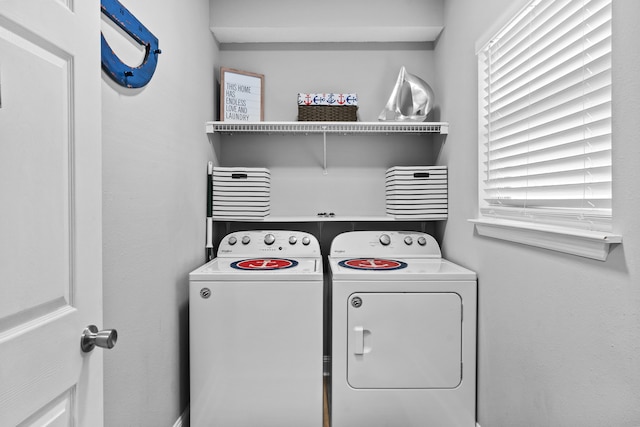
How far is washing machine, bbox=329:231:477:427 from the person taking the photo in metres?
1.79

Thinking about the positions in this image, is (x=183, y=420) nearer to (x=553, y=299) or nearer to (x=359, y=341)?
(x=359, y=341)

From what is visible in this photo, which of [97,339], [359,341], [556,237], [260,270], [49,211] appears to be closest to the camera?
[49,211]

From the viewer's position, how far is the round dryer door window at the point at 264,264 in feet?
6.41

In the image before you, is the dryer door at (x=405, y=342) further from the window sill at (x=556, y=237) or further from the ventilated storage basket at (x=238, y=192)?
the ventilated storage basket at (x=238, y=192)

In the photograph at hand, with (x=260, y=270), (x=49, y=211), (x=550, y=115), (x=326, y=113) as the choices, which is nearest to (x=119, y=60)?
(x=49, y=211)

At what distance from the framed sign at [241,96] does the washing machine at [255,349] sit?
108 cm

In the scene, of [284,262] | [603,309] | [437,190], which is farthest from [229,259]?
[603,309]

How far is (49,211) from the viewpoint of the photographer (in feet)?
2.39

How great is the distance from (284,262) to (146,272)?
0.79 m

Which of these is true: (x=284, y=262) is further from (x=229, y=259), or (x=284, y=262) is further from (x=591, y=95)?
(x=591, y=95)

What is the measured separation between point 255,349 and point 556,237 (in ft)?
4.42

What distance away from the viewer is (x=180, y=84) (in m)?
1.82

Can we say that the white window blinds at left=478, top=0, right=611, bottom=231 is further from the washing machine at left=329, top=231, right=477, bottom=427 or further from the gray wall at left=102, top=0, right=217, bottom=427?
the gray wall at left=102, top=0, right=217, bottom=427

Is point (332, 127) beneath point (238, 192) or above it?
above
